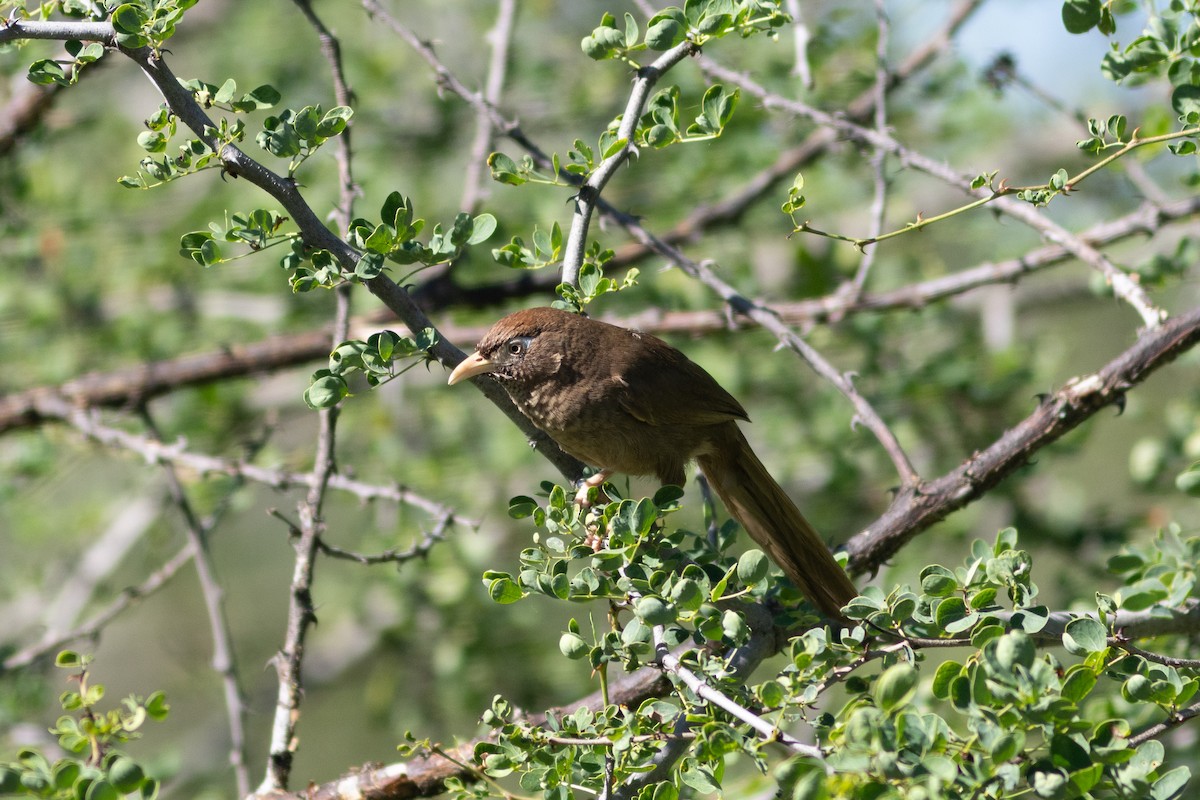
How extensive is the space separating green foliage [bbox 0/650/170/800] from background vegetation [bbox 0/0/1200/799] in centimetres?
1

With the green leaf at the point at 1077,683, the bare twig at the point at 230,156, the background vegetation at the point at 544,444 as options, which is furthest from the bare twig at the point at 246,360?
the green leaf at the point at 1077,683

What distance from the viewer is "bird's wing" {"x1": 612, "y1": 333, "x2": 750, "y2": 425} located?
369cm

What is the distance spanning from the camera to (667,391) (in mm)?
3750

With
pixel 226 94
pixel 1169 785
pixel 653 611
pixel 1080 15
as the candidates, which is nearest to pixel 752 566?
pixel 653 611

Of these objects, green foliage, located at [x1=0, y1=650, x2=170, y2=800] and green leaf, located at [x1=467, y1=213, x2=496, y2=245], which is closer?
green foliage, located at [x1=0, y1=650, x2=170, y2=800]

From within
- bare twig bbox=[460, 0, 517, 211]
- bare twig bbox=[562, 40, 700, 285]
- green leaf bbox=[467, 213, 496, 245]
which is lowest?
green leaf bbox=[467, 213, 496, 245]

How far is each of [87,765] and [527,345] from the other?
1858 mm

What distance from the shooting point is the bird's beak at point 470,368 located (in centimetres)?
304

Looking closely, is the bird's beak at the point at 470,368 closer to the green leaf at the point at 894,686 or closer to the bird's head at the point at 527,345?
the bird's head at the point at 527,345

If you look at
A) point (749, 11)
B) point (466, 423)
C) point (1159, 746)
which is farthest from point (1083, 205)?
point (1159, 746)

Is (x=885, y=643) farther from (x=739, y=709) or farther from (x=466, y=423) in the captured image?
(x=466, y=423)

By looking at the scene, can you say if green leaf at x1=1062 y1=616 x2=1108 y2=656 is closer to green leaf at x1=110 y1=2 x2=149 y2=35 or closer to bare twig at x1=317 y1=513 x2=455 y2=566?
bare twig at x1=317 y1=513 x2=455 y2=566

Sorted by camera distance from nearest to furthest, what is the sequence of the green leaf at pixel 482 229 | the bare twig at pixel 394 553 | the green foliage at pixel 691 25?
1. the green leaf at pixel 482 229
2. the green foliage at pixel 691 25
3. the bare twig at pixel 394 553

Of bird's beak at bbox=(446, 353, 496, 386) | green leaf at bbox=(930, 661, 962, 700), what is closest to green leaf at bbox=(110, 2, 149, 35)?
bird's beak at bbox=(446, 353, 496, 386)
